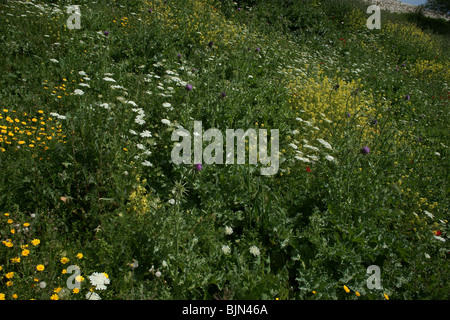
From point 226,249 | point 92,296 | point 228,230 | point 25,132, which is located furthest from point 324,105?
point 92,296

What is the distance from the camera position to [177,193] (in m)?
2.04

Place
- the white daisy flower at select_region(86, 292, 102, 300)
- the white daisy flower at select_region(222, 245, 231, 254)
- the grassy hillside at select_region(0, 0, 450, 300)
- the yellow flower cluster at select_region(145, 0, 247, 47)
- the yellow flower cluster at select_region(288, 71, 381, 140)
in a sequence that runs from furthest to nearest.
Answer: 1. the yellow flower cluster at select_region(145, 0, 247, 47)
2. the yellow flower cluster at select_region(288, 71, 381, 140)
3. the white daisy flower at select_region(222, 245, 231, 254)
4. the grassy hillside at select_region(0, 0, 450, 300)
5. the white daisy flower at select_region(86, 292, 102, 300)

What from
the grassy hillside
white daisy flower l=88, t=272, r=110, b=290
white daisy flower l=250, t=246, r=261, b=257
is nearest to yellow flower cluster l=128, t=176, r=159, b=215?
the grassy hillside

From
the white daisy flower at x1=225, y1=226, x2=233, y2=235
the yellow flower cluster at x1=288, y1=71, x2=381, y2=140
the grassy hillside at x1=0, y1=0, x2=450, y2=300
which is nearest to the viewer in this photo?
the grassy hillside at x1=0, y1=0, x2=450, y2=300

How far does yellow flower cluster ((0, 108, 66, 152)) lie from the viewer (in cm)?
282

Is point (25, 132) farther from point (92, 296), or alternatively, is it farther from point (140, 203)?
point (92, 296)

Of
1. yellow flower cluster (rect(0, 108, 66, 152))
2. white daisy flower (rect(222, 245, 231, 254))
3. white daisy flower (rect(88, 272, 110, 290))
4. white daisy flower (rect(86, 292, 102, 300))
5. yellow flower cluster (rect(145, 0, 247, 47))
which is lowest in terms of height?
white daisy flower (rect(222, 245, 231, 254))

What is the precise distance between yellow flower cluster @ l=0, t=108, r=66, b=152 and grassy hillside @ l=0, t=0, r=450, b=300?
0.02 m

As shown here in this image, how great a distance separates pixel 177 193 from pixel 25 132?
2068mm

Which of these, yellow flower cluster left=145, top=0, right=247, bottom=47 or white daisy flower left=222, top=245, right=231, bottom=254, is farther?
yellow flower cluster left=145, top=0, right=247, bottom=47

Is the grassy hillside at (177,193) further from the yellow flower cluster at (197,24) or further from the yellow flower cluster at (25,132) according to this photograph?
the yellow flower cluster at (197,24)

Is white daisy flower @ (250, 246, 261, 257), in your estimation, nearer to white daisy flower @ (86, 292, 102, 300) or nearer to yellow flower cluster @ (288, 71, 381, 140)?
white daisy flower @ (86, 292, 102, 300)

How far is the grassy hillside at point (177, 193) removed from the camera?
211 cm
